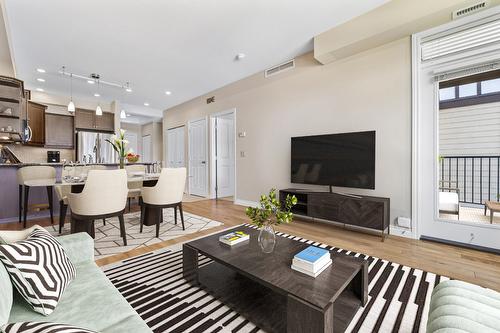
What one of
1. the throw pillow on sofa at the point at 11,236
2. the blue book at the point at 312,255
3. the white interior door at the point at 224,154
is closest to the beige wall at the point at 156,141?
the white interior door at the point at 224,154

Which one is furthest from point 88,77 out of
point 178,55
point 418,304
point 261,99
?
point 418,304

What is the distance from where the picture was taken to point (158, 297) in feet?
5.45

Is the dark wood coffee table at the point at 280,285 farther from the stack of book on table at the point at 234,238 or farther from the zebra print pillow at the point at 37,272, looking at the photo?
the zebra print pillow at the point at 37,272

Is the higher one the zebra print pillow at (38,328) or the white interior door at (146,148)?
the white interior door at (146,148)

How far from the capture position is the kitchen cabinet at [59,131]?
221 inches

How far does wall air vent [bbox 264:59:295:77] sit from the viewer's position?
397cm

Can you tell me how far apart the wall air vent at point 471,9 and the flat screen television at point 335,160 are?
1421 mm

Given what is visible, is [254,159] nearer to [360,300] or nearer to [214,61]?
[214,61]

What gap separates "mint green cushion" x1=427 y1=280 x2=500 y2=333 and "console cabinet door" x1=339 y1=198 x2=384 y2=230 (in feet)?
5.53

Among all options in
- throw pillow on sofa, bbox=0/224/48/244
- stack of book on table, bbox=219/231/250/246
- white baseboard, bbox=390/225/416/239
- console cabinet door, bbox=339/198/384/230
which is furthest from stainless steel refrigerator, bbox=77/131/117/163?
white baseboard, bbox=390/225/416/239

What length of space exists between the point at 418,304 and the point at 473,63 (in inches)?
102

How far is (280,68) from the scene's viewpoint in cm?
413

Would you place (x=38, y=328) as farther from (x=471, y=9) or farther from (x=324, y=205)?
(x=471, y=9)

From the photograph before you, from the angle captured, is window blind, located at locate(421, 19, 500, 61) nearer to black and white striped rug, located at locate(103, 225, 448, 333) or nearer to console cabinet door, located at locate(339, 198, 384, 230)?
console cabinet door, located at locate(339, 198, 384, 230)
